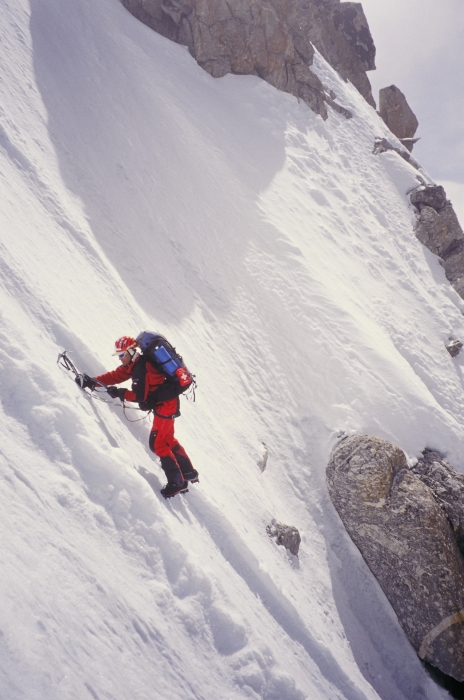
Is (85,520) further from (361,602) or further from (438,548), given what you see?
(438,548)

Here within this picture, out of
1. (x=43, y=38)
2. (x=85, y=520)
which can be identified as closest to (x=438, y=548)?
(x=85, y=520)

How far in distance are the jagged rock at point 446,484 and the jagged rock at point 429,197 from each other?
13.3 meters

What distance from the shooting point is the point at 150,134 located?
14.4m

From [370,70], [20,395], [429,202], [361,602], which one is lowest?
[361,602]

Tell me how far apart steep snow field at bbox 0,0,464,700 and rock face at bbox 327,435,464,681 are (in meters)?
0.39

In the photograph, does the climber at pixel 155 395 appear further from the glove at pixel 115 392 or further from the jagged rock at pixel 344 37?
the jagged rock at pixel 344 37

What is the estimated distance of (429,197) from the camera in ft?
60.5

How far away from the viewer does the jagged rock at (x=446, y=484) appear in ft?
27.2

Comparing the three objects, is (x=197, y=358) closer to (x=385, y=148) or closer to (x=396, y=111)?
(x=385, y=148)

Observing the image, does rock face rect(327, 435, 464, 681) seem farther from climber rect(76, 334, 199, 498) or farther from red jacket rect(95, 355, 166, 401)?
red jacket rect(95, 355, 166, 401)

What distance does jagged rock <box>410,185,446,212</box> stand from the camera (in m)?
18.4

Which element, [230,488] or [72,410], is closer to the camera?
[72,410]

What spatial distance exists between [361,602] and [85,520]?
6.16 m

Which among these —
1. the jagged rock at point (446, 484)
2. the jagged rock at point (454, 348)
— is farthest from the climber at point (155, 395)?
the jagged rock at point (454, 348)
